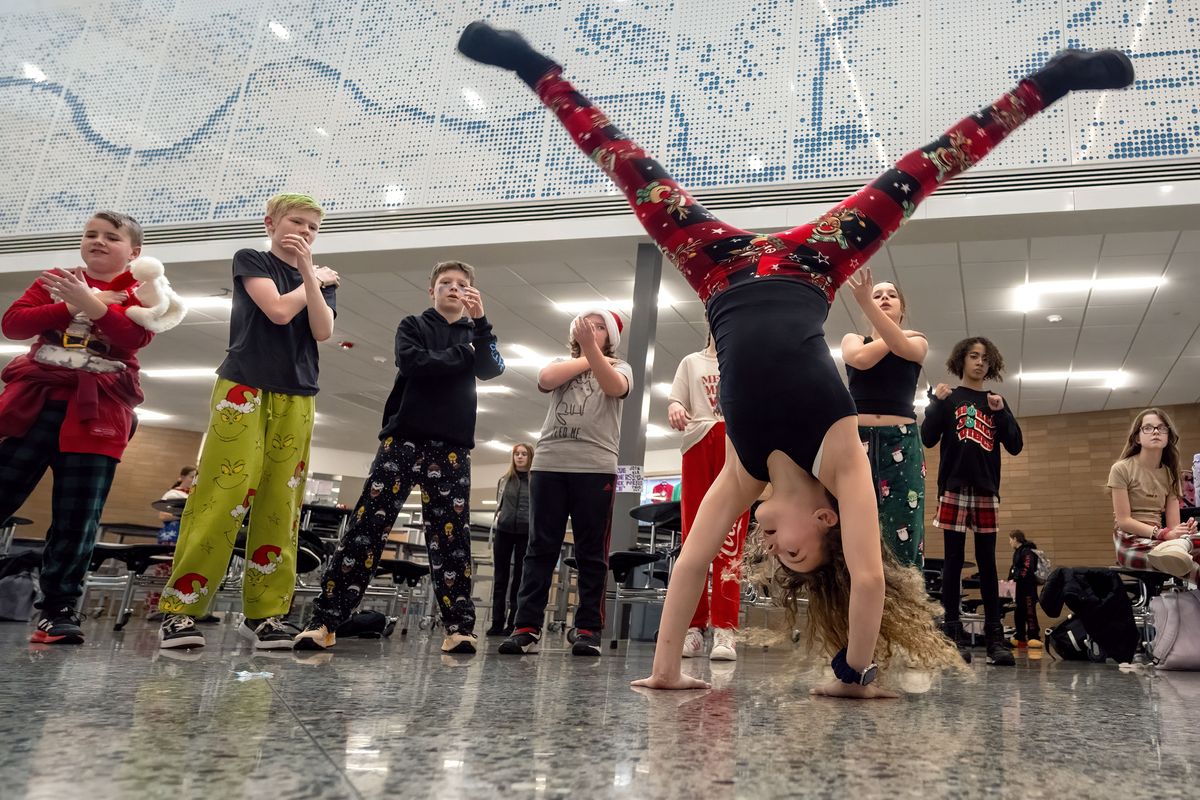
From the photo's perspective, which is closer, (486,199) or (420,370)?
(420,370)

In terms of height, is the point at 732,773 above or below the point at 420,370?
below

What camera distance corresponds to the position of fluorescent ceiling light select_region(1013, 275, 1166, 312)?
6965 millimetres

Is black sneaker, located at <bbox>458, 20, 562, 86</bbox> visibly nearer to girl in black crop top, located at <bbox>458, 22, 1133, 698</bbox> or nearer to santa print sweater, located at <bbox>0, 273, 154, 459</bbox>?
girl in black crop top, located at <bbox>458, 22, 1133, 698</bbox>

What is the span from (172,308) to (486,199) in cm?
434

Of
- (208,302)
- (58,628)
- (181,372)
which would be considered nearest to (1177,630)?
(58,628)

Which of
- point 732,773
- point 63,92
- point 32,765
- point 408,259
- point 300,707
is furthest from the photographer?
point 63,92

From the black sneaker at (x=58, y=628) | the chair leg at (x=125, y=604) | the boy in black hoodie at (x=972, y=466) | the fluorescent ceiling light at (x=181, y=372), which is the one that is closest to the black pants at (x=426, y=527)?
the black sneaker at (x=58, y=628)

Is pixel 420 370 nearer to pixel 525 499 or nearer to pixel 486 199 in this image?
pixel 525 499

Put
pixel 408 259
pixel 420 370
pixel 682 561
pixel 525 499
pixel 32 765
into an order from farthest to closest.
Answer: pixel 408 259, pixel 525 499, pixel 420 370, pixel 682 561, pixel 32 765

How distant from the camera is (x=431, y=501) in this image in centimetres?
251

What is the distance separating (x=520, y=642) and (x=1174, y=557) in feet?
9.12

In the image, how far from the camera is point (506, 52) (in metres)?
2.26

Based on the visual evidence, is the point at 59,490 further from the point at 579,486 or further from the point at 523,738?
the point at 523,738

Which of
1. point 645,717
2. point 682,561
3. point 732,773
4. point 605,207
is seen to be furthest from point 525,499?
point 732,773
